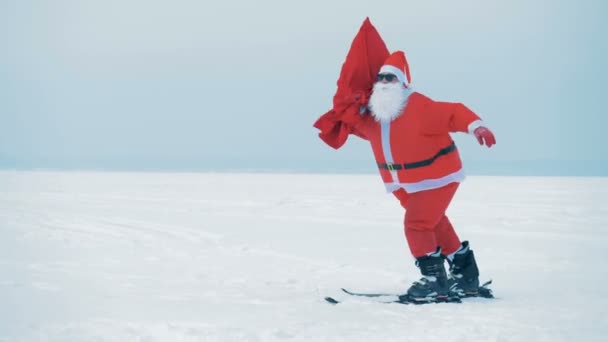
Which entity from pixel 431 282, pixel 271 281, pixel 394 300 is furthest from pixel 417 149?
pixel 271 281

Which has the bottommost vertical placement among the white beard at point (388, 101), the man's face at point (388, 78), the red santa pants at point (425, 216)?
the red santa pants at point (425, 216)

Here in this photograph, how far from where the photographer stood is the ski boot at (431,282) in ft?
10.7

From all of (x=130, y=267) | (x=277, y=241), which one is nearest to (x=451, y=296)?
(x=130, y=267)

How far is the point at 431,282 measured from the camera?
10.8 feet

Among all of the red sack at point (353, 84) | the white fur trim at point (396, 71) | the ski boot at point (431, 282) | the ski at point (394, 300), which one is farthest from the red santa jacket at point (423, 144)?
the ski at point (394, 300)

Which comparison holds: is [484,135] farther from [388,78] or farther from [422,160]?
[388,78]

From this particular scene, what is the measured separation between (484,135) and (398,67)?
2.29 ft

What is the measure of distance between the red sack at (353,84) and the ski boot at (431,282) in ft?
2.82

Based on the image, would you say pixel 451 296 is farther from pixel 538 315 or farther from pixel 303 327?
pixel 303 327

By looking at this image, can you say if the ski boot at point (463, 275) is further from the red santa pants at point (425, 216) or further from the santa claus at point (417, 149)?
the red santa pants at point (425, 216)

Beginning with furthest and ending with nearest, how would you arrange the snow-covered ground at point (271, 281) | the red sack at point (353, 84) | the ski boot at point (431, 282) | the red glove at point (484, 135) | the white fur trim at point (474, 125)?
1. the red sack at point (353, 84)
2. the ski boot at point (431, 282)
3. the white fur trim at point (474, 125)
4. the red glove at point (484, 135)
5. the snow-covered ground at point (271, 281)

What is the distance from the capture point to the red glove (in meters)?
3.03

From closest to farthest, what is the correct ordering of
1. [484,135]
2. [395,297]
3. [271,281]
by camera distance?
[484,135], [395,297], [271,281]

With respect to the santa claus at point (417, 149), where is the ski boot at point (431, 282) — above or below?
below
